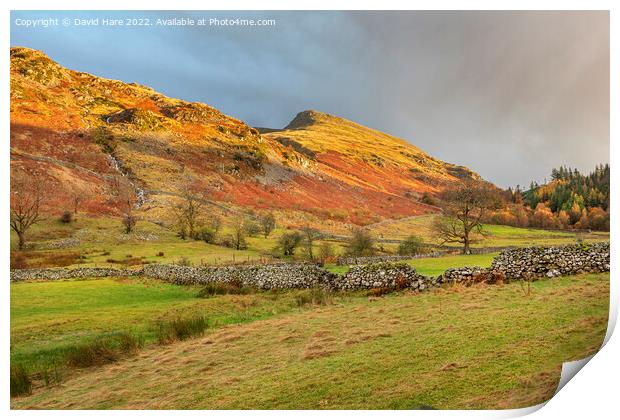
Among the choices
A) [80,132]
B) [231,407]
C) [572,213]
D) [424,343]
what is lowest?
[231,407]

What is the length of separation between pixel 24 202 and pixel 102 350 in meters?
16.2

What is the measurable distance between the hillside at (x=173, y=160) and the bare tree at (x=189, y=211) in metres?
1.25

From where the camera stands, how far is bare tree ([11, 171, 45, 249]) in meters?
21.1

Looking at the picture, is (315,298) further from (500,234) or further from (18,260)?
(500,234)

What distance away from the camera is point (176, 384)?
8.44 metres

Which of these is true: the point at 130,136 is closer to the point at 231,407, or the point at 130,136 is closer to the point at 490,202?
the point at 490,202

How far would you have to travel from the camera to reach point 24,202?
71.9 ft

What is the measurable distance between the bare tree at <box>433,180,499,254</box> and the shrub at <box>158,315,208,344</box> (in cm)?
2122

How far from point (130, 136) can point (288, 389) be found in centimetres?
4675

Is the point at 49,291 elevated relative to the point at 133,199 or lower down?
lower down

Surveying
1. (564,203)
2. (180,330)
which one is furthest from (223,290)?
(564,203)

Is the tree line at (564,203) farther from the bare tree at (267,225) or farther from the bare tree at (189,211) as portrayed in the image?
the bare tree at (189,211)

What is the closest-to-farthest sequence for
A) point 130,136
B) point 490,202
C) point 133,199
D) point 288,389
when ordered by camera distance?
point 288,389 → point 490,202 → point 133,199 → point 130,136
